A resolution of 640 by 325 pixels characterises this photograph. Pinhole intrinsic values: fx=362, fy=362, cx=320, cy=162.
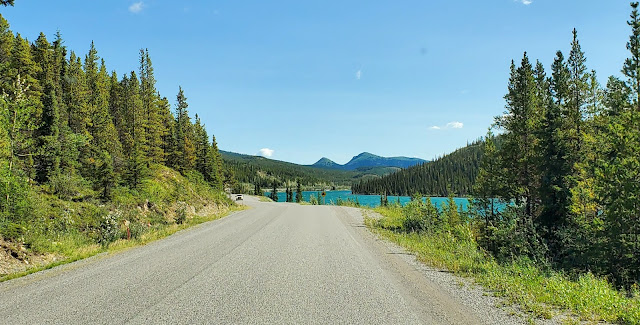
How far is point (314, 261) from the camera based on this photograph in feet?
32.1

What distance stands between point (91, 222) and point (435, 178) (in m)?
147

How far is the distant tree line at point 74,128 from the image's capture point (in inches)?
418

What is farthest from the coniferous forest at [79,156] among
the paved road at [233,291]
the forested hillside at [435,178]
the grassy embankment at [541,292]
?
the forested hillside at [435,178]

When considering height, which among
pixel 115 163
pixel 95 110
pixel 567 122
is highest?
pixel 95 110

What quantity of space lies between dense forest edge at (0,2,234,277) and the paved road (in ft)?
8.45

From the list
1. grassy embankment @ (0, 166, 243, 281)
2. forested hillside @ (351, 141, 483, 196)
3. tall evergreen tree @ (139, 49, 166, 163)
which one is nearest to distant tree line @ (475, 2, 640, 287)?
grassy embankment @ (0, 166, 243, 281)

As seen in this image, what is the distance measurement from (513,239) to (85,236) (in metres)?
16.7

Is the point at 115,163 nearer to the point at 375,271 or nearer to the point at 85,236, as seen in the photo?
the point at 85,236

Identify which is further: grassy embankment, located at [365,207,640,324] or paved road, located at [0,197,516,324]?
grassy embankment, located at [365,207,640,324]

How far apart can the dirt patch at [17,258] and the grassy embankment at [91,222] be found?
0.09 ft

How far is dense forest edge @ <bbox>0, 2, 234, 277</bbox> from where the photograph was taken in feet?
34.3

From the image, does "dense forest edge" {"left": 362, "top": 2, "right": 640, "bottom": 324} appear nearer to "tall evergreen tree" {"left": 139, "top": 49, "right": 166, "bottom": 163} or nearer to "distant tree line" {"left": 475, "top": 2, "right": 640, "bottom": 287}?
"distant tree line" {"left": 475, "top": 2, "right": 640, "bottom": 287}

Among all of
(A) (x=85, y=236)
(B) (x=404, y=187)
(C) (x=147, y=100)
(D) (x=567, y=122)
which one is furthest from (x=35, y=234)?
(B) (x=404, y=187)

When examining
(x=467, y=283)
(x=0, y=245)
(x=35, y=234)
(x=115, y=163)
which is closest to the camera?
(x=467, y=283)
